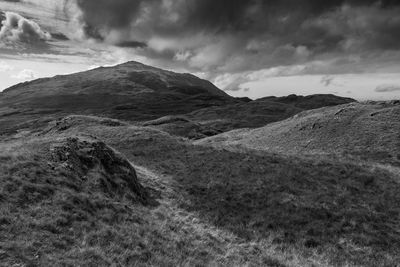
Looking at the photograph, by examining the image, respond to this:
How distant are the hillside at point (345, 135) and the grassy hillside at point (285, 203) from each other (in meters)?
10.1

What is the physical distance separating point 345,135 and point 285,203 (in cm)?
2781

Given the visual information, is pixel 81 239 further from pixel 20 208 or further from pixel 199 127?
pixel 199 127

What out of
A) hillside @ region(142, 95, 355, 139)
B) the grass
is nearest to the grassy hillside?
the grass

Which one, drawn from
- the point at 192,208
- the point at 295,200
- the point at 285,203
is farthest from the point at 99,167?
the point at 295,200

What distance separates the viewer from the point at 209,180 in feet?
93.4

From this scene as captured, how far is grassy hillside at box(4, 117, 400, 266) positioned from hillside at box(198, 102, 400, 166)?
10.1 metres

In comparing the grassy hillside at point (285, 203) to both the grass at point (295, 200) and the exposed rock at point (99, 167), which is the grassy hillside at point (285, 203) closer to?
the grass at point (295, 200)

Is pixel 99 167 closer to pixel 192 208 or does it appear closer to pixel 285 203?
pixel 192 208

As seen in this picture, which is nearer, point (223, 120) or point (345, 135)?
point (345, 135)

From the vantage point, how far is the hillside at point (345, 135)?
135 feet

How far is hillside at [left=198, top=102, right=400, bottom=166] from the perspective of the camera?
41.2 m

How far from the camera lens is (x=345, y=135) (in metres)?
46.2

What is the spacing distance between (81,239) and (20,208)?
10.3 ft

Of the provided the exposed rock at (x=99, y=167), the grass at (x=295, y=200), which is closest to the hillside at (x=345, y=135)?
the grass at (x=295, y=200)
